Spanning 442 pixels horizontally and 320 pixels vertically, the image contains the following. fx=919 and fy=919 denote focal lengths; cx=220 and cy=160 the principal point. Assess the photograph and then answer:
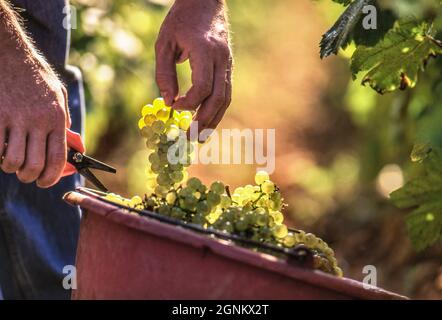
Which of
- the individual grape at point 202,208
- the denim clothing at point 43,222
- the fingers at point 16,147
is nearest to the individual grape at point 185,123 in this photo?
the individual grape at point 202,208

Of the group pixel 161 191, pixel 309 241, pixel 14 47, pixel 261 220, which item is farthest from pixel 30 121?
pixel 309 241

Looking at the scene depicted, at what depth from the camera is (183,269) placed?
5.60 feet

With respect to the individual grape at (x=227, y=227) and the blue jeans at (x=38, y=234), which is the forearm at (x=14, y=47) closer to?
the individual grape at (x=227, y=227)

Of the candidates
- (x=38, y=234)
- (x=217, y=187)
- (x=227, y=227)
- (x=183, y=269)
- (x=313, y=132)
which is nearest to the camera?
(x=183, y=269)

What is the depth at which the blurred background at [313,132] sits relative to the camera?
14.2ft

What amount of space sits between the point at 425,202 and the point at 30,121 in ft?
2.82

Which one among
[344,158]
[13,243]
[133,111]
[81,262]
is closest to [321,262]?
[81,262]

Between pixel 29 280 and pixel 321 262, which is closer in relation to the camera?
pixel 321 262

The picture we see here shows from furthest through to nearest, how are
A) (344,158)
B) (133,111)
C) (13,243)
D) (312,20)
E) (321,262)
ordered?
(312,20)
(344,158)
(133,111)
(13,243)
(321,262)

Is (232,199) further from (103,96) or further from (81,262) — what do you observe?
(103,96)

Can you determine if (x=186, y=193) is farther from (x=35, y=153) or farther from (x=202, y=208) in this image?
(x=35, y=153)

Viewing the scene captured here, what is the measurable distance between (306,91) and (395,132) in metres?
4.50

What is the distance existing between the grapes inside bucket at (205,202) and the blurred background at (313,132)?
1.23ft

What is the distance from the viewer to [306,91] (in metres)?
8.88
